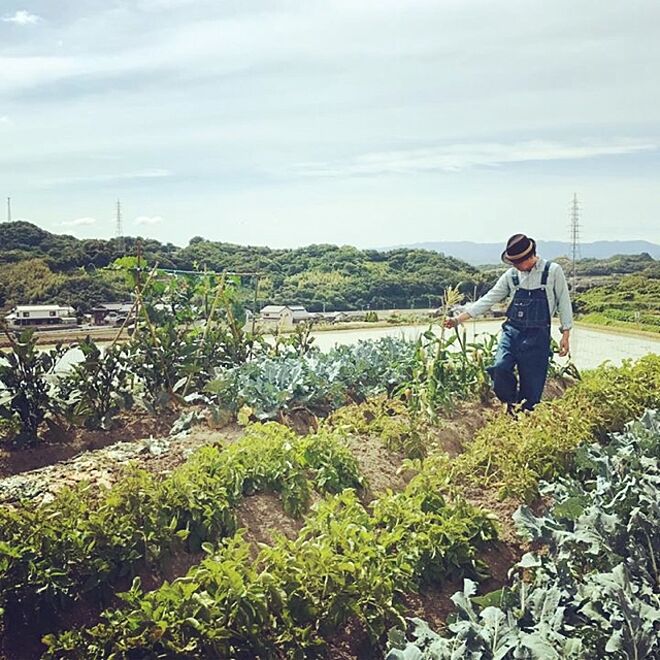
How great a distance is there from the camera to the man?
515 cm

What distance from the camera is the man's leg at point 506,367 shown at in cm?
528

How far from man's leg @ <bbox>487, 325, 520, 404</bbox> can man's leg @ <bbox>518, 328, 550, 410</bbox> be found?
0.19ft

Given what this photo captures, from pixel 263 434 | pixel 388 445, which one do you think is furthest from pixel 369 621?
pixel 388 445

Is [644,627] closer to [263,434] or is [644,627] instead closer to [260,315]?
[263,434]

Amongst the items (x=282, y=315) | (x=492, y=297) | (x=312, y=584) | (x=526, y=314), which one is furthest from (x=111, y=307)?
(x=312, y=584)

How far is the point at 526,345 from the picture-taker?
17.1 feet

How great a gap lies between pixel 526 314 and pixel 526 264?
0.33 metres

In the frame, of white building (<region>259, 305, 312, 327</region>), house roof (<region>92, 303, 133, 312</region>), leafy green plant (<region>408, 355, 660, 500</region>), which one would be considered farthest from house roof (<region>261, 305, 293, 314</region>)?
leafy green plant (<region>408, 355, 660, 500</region>)

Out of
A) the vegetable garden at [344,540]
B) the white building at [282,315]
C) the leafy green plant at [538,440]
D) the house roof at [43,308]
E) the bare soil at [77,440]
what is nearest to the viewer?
the vegetable garden at [344,540]

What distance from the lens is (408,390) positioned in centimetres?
536

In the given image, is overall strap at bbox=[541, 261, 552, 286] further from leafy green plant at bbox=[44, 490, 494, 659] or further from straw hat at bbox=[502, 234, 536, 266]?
leafy green plant at bbox=[44, 490, 494, 659]

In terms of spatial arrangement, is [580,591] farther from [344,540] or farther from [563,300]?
[563,300]

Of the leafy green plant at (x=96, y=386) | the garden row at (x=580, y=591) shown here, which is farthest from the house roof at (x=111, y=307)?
the garden row at (x=580, y=591)

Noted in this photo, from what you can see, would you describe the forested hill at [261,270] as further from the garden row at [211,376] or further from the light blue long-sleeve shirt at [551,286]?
the light blue long-sleeve shirt at [551,286]
